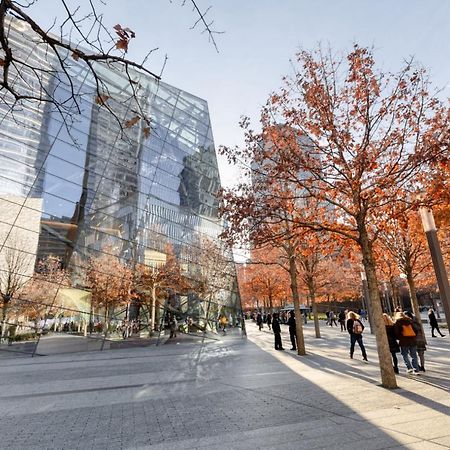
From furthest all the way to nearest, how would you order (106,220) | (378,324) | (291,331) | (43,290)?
(106,220) < (43,290) < (291,331) < (378,324)

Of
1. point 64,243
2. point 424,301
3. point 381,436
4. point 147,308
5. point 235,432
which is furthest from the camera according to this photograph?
point 424,301

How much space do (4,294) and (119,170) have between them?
8656mm

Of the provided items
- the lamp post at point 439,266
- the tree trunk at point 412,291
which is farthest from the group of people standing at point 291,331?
the lamp post at point 439,266

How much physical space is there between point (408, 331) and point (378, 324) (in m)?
1.58

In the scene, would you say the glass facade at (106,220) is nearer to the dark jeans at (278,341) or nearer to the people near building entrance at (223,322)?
the people near building entrance at (223,322)

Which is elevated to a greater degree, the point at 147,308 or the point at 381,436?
the point at 147,308

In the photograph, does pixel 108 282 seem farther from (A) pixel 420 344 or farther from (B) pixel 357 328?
(A) pixel 420 344

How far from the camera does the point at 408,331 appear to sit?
336 inches

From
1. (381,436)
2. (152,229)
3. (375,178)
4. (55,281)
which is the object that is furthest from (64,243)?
(381,436)

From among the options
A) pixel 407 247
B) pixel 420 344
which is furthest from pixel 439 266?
pixel 407 247

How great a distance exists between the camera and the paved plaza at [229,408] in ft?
15.5

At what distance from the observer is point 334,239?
9.70 m

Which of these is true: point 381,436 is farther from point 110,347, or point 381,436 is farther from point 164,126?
point 164,126

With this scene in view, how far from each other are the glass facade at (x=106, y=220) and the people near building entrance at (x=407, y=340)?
1344cm
